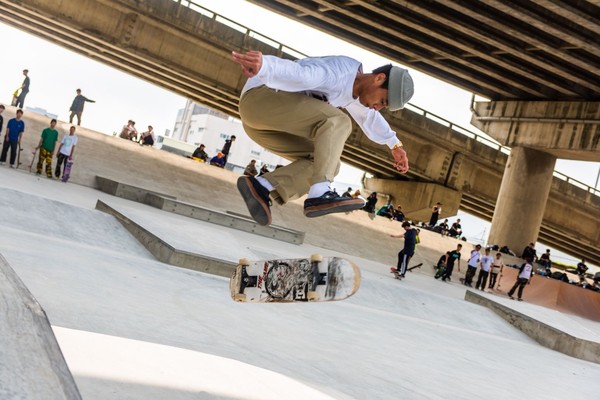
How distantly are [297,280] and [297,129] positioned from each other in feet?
3.69

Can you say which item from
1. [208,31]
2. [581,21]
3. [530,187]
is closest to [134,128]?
[208,31]

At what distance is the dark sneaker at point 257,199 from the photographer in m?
4.80

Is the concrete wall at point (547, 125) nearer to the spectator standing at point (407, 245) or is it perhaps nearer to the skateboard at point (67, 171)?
the spectator standing at point (407, 245)

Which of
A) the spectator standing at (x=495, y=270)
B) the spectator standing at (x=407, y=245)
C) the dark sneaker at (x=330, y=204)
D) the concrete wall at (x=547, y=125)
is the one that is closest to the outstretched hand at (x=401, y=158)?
the dark sneaker at (x=330, y=204)

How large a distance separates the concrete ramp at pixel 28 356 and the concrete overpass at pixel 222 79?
29949 millimetres

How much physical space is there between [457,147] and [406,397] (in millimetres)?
35478

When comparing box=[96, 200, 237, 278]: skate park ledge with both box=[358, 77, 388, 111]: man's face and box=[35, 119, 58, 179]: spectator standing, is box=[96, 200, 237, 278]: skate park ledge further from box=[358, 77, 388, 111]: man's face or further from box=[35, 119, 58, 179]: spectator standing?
box=[35, 119, 58, 179]: spectator standing

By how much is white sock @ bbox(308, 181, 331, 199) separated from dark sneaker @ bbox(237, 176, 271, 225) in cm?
34

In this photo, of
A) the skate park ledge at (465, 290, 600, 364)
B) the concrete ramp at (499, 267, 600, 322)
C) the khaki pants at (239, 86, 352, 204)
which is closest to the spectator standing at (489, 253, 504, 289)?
the concrete ramp at (499, 267, 600, 322)

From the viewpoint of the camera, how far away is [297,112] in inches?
181

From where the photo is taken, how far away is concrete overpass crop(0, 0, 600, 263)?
30875 mm

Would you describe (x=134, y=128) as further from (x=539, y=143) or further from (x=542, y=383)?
(x=542, y=383)

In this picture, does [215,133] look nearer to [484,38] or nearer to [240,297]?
[484,38]

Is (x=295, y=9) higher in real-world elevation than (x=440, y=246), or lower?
higher
